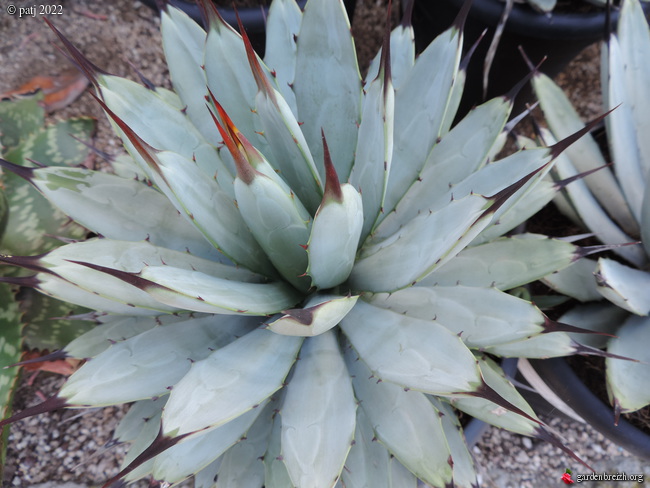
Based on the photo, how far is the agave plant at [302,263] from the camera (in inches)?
19.3

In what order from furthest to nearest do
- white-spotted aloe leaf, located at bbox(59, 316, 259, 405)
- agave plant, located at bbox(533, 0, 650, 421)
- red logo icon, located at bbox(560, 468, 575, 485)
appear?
red logo icon, located at bbox(560, 468, 575, 485) < agave plant, located at bbox(533, 0, 650, 421) < white-spotted aloe leaf, located at bbox(59, 316, 259, 405)

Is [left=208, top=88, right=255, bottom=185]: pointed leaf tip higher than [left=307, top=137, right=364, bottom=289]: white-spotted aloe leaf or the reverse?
higher

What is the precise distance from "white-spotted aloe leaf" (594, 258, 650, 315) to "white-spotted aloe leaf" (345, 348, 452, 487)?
276 millimetres

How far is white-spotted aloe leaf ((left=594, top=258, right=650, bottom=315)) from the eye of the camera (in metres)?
0.63

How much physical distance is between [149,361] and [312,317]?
23cm

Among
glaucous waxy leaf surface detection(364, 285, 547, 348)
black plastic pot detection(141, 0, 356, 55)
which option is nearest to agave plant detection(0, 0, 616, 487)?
glaucous waxy leaf surface detection(364, 285, 547, 348)

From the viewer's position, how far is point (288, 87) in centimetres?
67

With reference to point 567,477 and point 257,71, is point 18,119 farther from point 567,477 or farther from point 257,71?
point 567,477

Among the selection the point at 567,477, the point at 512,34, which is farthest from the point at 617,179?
the point at 567,477

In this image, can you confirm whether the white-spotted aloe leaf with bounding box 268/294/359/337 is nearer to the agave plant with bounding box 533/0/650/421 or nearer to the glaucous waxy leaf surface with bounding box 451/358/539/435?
the glaucous waxy leaf surface with bounding box 451/358/539/435

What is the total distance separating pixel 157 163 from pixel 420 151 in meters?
0.32

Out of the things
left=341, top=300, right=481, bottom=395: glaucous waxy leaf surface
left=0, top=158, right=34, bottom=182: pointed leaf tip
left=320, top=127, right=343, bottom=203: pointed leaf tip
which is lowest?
left=341, top=300, right=481, bottom=395: glaucous waxy leaf surface

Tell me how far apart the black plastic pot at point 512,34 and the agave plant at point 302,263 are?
→ 444 millimetres

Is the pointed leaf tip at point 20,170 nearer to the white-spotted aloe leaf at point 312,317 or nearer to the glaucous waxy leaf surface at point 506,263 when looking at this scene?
the white-spotted aloe leaf at point 312,317
